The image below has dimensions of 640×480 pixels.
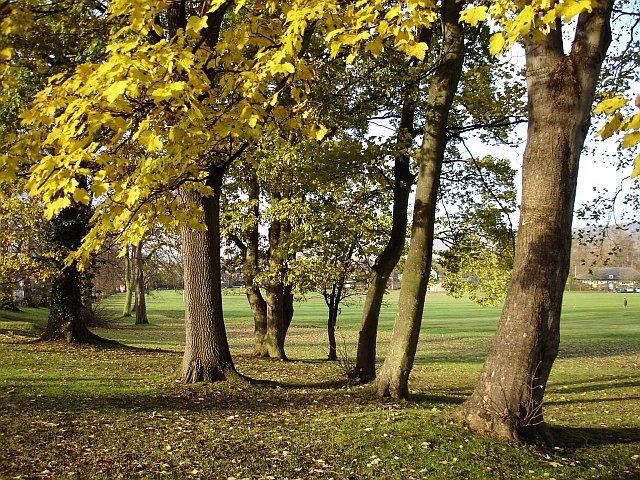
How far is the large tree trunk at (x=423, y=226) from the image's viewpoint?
9.11 metres

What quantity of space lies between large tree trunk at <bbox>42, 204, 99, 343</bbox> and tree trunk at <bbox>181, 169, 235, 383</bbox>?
22.9ft

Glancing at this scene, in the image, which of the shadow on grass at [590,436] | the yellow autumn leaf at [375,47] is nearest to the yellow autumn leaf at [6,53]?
the yellow autumn leaf at [375,47]

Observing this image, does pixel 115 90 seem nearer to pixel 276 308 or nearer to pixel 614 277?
pixel 276 308

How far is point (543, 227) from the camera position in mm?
6277

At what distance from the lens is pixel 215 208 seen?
10.2 m

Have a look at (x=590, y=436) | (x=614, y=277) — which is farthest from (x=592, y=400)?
(x=614, y=277)

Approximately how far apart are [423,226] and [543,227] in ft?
9.63

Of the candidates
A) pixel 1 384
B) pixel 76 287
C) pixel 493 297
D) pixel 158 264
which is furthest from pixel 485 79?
pixel 158 264

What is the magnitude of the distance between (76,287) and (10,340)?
2.25m

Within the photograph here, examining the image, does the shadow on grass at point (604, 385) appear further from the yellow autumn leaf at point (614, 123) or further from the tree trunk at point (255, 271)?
the yellow autumn leaf at point (614, 123)

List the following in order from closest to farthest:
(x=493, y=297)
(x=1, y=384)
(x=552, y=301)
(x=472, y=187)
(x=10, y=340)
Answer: (x=552, y=301) → (x=1, y=384) → (x=472, y=187) → (x=10, y=340) → (x=493, y=297)

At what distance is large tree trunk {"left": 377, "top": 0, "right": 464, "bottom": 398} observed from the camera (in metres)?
9.11

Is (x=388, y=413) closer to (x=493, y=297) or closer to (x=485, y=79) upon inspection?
(x=485, y=79)

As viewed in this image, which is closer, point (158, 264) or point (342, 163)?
point (342, 163)
